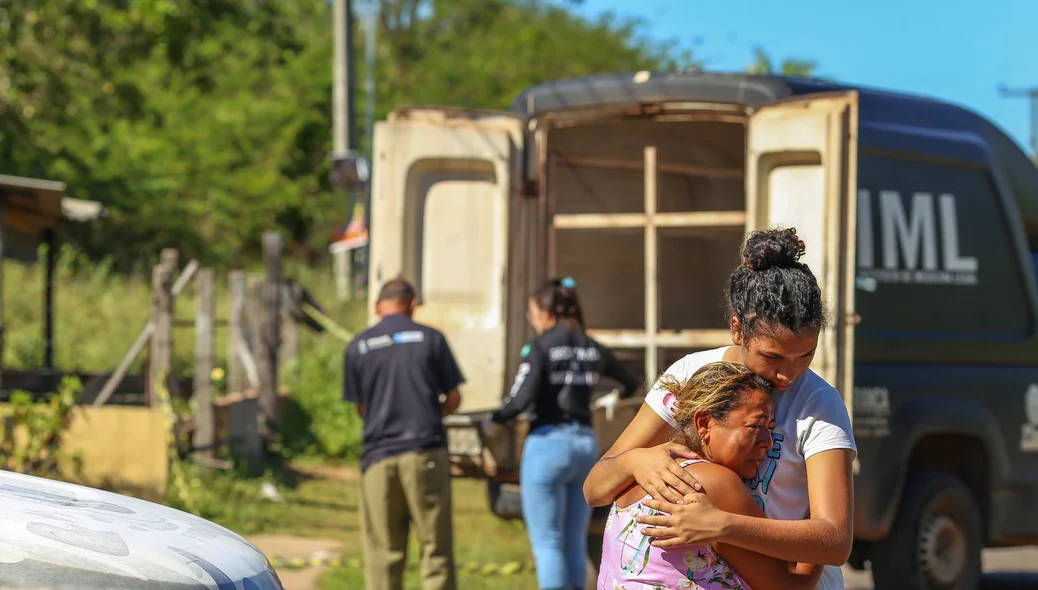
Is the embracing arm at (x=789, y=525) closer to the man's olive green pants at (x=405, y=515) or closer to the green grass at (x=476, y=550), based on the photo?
the man's olive green pants at (x=405, y=515)

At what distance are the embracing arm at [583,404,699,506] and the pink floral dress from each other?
5 cm

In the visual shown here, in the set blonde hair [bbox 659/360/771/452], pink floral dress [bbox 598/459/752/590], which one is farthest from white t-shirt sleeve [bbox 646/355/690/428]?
pink floral dress [bbox 598/459/752/590]

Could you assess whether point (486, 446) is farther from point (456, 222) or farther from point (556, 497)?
point (456, 222)

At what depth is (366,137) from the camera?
28641 mm

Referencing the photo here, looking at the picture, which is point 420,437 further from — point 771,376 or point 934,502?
point 771,376

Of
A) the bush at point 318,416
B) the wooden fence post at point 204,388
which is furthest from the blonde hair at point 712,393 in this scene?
the bush at point 318,416

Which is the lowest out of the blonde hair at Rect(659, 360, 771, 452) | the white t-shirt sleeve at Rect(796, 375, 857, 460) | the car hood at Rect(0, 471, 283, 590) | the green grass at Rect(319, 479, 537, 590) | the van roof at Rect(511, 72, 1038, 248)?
the green grass at Rect(319, 479, 537, 590)

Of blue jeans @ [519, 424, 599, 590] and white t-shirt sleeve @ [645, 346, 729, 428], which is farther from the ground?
white t-shirt sleeve @ [645, 346, 729, 428]

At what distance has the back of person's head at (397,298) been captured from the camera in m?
6.57

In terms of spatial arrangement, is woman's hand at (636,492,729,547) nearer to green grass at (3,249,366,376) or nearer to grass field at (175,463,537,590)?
grass field at (175,463,537,590)

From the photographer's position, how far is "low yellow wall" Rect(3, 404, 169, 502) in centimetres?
898

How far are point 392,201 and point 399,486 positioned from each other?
157cm

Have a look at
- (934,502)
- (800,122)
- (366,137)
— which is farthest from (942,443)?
(366,137)

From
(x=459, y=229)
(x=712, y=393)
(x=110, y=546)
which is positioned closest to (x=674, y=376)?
(x=712, y=393)
